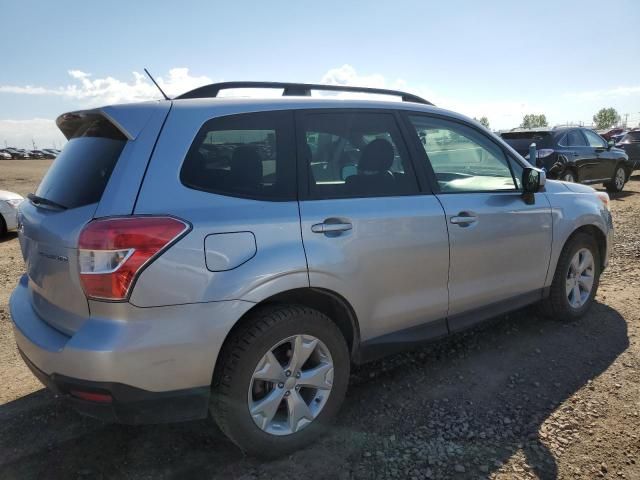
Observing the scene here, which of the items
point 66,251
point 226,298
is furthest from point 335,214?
point 66,251

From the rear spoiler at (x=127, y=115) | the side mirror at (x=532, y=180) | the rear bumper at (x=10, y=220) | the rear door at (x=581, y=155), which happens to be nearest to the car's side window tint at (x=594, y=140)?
the rear door at (x=581, y=155)

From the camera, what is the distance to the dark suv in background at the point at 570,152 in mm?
10305

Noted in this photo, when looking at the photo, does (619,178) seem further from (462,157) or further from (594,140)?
(462,157)

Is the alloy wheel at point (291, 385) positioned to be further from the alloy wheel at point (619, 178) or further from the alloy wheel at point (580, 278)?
the alloy wheel at point (619, 178)

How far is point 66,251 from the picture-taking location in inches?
84.6

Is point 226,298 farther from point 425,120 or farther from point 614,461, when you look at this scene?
point 614,461

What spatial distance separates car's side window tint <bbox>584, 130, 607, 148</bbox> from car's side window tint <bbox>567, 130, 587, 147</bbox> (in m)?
0.34

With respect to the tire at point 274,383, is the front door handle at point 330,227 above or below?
above

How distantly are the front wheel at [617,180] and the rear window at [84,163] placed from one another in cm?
1304

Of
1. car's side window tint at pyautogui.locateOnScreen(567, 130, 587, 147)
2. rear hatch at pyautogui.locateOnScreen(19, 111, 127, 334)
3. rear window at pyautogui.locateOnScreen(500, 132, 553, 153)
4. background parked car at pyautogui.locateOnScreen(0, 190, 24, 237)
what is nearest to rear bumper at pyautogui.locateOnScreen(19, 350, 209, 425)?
rear hatch at pyautogui.locateOnScreen(19, 111, 127, 334)

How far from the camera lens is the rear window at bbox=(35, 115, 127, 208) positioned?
224cm

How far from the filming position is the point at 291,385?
2512 mm

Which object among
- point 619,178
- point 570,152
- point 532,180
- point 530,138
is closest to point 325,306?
point 532,180

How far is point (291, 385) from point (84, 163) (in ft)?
4.91
